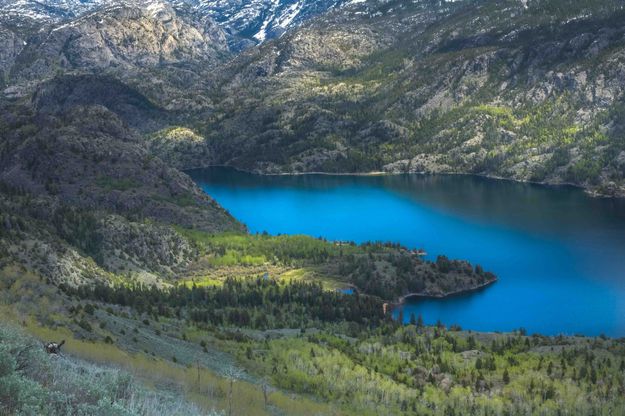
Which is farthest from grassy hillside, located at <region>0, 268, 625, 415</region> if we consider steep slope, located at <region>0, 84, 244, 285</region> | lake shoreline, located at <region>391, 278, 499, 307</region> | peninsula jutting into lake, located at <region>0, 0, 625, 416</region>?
lake shoreline, located at <region>391, 278, 499, 307</region>

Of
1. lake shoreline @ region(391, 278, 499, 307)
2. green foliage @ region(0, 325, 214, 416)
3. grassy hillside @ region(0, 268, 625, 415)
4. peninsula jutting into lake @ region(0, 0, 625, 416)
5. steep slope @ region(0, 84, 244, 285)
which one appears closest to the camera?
green foliage @ region(0, 325, 214, 416)

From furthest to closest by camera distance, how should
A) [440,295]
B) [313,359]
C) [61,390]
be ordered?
[440,295] < [313,359] < [61,390]

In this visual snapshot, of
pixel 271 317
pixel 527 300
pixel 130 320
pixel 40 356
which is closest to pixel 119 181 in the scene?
pixel 271 317

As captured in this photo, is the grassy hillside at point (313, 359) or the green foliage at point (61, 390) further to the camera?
the grassy hillside at point (313, 359)

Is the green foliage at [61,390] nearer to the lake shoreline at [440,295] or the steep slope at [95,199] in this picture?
the steep slope at [95,199]

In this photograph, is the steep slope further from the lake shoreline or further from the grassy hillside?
the lake shoreline

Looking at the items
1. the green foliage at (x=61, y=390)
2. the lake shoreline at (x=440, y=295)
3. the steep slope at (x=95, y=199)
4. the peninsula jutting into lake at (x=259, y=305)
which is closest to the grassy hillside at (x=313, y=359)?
the peninsula jutting into lake at (x=259, y=305)

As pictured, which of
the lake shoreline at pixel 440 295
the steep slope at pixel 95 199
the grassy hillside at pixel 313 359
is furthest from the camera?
the lake shoreline at pixel 440 295

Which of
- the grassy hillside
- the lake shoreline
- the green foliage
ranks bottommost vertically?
the lake shoreline

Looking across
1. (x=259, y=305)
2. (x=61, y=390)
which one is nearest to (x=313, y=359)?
(x=259, y=305)

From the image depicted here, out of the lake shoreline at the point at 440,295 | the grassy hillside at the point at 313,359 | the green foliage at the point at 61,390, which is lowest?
the lake shoreline at the point at 440,295

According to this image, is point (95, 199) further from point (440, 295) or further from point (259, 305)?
point (440, 295)
